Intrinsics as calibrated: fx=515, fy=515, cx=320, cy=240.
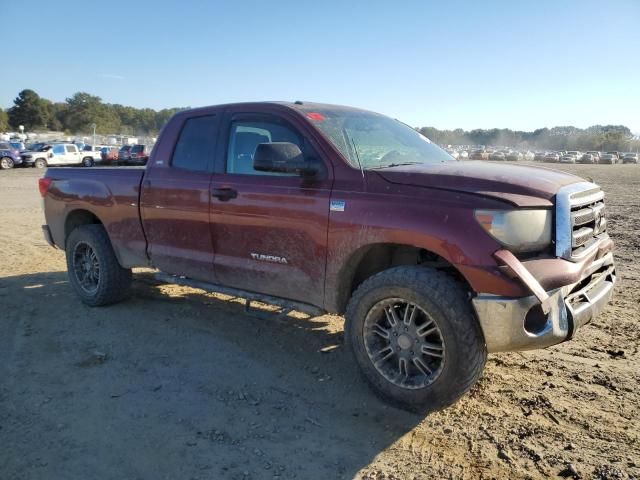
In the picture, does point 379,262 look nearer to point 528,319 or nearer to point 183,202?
point 528,319

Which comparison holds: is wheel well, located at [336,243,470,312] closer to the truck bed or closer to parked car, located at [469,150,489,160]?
the truck bed

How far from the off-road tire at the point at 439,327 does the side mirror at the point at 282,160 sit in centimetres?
94

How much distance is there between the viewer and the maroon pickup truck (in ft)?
10.0

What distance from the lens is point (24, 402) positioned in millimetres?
3520

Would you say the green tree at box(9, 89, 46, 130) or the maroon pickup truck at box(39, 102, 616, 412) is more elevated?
the green tree at box(9, 89, 46, 130)

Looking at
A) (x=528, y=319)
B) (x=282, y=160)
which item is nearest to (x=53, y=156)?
(x=282, y=160)

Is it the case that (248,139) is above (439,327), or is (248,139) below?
above

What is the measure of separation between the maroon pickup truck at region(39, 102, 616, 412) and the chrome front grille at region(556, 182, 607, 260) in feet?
0.04

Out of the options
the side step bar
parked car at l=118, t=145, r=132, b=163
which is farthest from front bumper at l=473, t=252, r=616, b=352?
parked car at l=118, t=145, r=132, b=163

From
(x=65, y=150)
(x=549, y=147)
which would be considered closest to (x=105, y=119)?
(x=65, y=150)

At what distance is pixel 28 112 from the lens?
93500 mm

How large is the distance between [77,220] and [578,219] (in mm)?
5126

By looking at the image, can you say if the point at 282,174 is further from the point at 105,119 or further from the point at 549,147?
the point at 549,147

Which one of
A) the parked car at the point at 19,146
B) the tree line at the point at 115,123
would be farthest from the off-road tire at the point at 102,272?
the tree line at the point at 115,123
